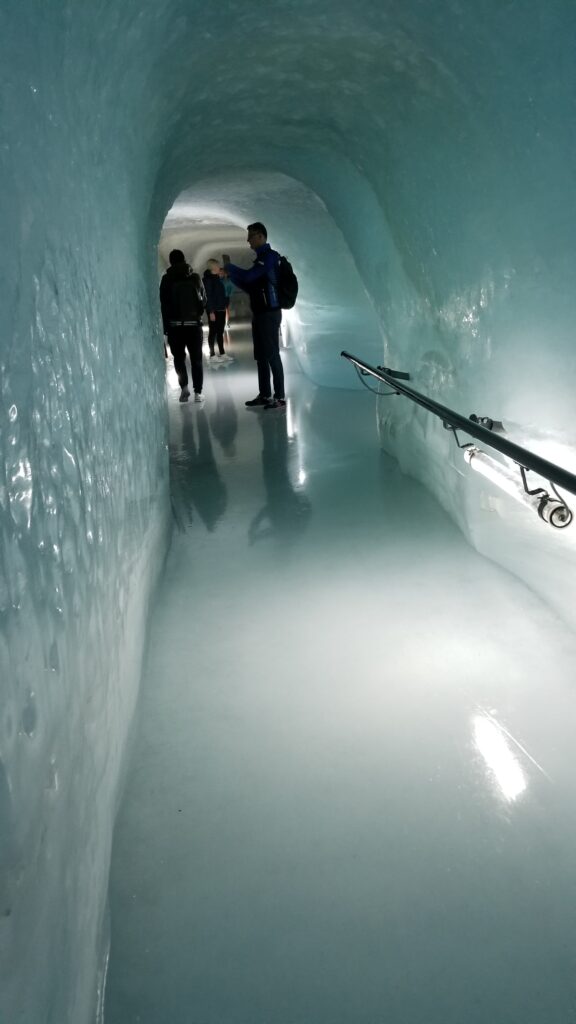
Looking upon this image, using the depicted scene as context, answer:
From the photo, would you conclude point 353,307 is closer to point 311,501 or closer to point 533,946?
point 311,501

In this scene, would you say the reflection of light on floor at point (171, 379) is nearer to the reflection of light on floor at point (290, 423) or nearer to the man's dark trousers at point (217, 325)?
the man's dark trousers at point (217, 325)

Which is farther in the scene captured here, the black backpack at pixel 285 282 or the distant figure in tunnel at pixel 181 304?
the distant figure in tunnel at pixel 181 304

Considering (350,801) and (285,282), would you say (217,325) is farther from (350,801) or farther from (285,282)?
(350,801)

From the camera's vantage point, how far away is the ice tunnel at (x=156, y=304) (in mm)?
1158

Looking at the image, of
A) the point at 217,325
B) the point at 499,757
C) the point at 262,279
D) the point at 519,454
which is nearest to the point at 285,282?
the point at 262,279

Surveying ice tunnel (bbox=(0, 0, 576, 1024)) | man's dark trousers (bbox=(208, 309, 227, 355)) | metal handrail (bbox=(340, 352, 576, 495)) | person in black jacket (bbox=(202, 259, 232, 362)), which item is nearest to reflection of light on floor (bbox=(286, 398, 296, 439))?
ice tunnel (bbox=(0, 0, 576, 1024))

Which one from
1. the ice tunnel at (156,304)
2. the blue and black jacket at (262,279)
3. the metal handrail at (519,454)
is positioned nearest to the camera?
the ice tunnel at (156,304)

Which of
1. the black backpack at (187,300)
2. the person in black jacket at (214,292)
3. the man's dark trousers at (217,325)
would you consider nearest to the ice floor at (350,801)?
the black backpack at (187,300)

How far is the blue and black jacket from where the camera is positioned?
6224mm

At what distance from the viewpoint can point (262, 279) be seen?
6.37 m

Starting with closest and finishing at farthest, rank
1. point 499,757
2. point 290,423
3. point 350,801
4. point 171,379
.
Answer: point 350,801 → point 499,757 → point 290,423 → point 171,379

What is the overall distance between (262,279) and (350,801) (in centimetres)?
540

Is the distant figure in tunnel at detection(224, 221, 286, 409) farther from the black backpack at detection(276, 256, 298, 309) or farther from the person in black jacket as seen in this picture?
the person in black jacket

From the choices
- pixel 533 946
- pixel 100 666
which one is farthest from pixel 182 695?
pixel 533 946
